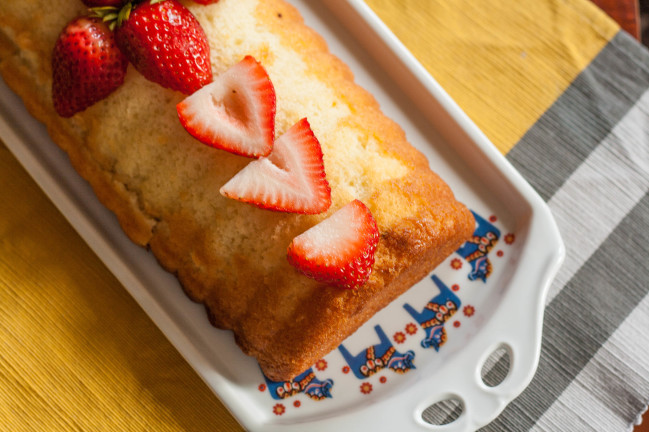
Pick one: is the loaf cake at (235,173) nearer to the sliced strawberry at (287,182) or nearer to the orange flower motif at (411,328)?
the sliced strawberry at (287,182)

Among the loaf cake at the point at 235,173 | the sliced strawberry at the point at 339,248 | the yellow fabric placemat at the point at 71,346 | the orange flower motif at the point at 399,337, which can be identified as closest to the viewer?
the sliced strawberry at the point at 339,248

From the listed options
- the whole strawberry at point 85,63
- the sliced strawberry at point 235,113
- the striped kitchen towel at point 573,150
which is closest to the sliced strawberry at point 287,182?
the sliced strawberry at point 235,113

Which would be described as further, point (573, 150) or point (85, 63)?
point (573, 150)

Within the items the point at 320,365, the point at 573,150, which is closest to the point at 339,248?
the point at 320,365

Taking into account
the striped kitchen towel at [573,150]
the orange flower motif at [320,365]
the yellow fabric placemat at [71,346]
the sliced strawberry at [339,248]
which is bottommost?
the yellow fabric placemat at [71,346]

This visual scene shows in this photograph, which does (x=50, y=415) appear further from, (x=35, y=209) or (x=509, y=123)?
(x=509, y=123)

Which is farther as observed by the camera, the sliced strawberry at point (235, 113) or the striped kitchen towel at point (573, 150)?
the striped kitchen towel at point (573, 150)

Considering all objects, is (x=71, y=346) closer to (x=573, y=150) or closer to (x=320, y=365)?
(x=320, y=365)
